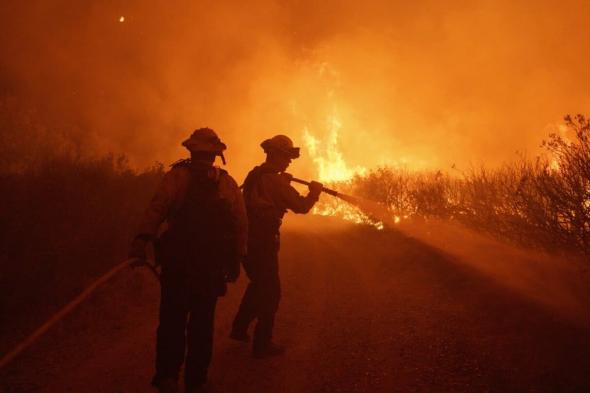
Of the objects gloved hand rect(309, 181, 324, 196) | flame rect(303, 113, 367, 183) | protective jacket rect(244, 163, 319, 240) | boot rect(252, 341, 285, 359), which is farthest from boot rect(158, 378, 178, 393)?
flame rect(303, 113, 367, 183)

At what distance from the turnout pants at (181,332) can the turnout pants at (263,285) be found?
3.19 feet

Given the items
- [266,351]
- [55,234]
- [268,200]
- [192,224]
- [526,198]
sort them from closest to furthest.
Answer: [192,224] → [266,351] → [268,200] → [526,198] → [55,234]

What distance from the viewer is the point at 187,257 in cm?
356

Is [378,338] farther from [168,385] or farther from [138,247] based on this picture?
[138,247]

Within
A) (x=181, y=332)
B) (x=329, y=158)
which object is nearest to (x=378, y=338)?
(x=181, y=332)

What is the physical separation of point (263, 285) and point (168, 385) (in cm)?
145

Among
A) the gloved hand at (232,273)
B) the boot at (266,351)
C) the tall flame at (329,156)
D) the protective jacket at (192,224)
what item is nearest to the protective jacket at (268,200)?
the gloved hand at (232,273)

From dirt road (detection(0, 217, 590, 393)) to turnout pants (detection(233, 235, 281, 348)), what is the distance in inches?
12.2

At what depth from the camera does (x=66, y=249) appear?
6.71m

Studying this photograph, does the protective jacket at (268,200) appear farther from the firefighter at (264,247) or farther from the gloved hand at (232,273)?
the gloved hand at (232,273)

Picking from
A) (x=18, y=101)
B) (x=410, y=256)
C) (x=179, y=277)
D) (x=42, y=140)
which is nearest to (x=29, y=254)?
(x=179, y=277)

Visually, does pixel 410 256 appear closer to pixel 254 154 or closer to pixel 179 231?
pixel 179 231

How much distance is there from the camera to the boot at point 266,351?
4.52m

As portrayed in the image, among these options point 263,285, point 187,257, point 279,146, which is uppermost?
point 279,146
